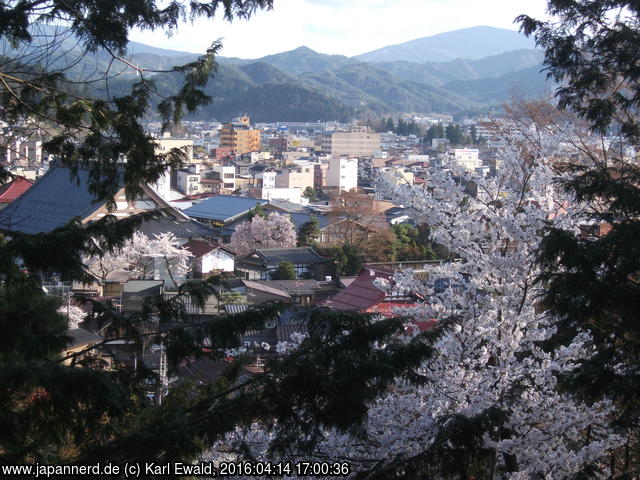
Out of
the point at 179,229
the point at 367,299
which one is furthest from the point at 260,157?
the point at 367,299

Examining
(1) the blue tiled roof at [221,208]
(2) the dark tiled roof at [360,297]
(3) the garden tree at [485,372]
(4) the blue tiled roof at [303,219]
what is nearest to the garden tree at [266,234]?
(4) the blue tiled roof at [303,219]

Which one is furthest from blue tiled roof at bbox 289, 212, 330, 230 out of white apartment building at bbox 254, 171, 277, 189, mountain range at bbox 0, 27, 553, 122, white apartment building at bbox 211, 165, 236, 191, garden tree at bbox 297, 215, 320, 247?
mountain range at bbox 0, 27, 553, 122

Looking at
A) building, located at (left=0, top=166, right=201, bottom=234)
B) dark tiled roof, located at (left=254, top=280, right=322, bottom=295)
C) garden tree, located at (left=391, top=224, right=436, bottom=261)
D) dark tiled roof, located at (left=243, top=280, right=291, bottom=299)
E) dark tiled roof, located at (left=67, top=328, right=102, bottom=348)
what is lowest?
dark tiled roof, located at (left=254, top=280, right=322, bottom=295)

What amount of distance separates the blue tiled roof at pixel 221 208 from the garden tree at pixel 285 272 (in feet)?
26.6

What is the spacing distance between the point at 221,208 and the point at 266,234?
17.8 ft

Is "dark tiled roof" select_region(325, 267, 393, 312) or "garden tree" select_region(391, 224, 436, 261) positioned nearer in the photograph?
"dark tiled roof" select_region(325, 267, 393, 312)

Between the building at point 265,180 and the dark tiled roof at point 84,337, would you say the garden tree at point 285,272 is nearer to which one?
the dark tiled roof at point 84,337

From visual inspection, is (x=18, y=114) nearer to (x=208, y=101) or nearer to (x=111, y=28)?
(x=111, y=28)

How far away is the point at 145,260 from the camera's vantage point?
13.9 metres

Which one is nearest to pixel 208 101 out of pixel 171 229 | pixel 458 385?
pixel 458 385

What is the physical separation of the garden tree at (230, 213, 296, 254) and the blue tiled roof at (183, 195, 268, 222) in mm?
3341

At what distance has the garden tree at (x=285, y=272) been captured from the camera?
14.6 meters

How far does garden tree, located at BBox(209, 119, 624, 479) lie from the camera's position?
3.14 meters

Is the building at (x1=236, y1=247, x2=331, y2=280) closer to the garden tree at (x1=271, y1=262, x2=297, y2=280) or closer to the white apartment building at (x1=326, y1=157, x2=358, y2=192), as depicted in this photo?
the garden tree at (x1=271, y1=262, x2=297, y2=280)
